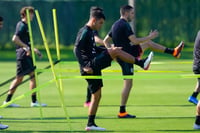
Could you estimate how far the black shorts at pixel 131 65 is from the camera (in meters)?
13.7

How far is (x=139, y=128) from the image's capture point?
12398 mm

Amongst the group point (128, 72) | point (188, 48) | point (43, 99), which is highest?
point (128, 72)

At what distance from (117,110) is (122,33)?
6.65 feet

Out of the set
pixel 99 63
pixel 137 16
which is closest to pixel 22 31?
pixel 99 63

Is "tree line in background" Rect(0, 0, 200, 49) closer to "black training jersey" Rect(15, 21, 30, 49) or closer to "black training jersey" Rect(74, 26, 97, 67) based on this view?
"black training jersey" Rect(15, 21, 30, 49)

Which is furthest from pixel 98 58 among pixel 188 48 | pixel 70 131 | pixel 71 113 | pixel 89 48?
pixel 188 48

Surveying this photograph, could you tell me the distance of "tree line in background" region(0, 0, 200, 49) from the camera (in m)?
38.8

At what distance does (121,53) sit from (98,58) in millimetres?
402

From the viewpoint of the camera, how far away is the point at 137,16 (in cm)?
3912

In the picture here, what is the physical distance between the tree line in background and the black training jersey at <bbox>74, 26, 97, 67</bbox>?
87.6 feet

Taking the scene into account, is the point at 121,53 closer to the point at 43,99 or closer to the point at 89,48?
the point at 89,48

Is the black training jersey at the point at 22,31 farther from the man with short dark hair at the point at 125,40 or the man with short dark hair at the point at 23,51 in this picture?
the man with short dark hair at the point at 125,40

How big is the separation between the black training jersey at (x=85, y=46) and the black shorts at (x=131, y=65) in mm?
1682

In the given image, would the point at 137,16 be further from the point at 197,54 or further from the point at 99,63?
the point at 99,63
